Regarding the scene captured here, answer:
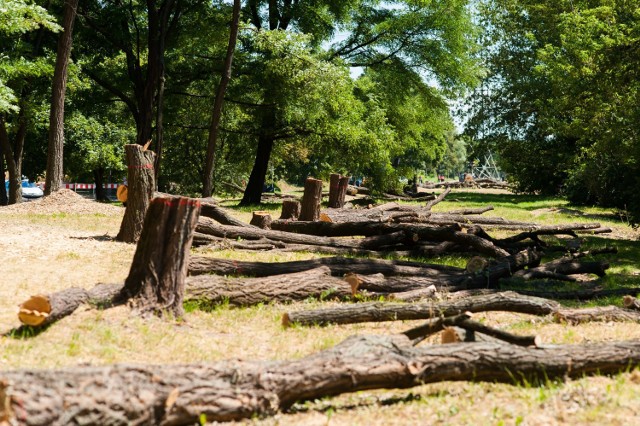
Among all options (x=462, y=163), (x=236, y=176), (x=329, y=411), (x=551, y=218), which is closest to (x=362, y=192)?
(x=236, y=176)

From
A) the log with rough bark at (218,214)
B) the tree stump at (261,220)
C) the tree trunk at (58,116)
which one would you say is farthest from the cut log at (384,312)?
the tree trunk at (58,116)

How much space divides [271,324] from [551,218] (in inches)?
777

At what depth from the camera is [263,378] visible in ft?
17.1

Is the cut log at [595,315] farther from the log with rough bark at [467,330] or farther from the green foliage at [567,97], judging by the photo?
the green foliage at [567,97]

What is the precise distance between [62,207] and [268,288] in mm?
11839

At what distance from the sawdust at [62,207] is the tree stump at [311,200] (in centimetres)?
526

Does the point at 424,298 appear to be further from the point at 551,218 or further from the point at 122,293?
the point at 551,218

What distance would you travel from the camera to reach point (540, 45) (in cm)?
4441

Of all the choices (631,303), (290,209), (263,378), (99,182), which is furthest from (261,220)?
(99,182)

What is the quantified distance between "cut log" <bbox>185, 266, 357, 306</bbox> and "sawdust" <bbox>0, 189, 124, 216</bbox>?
10.8m

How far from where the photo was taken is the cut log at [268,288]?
347 inches

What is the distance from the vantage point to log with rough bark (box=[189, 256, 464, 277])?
33.5 feet

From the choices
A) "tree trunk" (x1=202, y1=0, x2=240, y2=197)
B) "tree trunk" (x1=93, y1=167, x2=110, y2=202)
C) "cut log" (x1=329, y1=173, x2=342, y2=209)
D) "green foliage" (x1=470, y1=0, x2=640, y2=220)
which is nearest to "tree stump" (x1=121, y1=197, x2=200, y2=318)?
"green foliage" (x1=470, y1=0, x2=640, y2=220)

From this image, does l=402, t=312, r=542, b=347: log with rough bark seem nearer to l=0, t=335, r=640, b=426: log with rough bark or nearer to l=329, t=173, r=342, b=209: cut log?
l=0, t=335, r=640, b=426: log with rough bark
